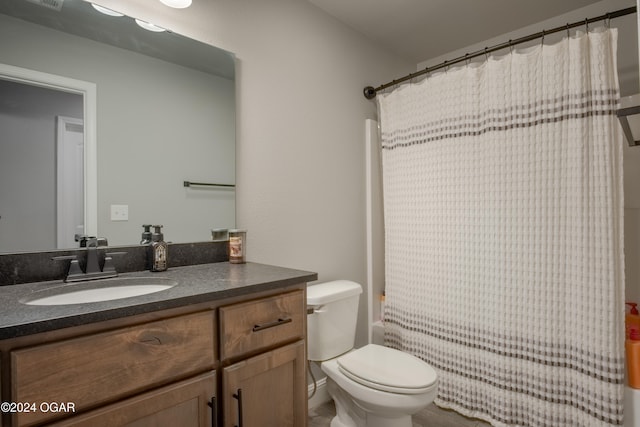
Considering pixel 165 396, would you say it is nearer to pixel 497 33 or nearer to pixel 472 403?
pixel 472 403

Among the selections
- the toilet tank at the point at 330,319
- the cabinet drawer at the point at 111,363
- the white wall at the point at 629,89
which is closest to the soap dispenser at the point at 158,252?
the cabinet drawer at the point at 111,363

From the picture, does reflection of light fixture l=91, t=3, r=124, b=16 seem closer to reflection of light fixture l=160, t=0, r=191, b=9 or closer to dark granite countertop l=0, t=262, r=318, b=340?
reflection of light fixture l=160, t=0, r=191, b=9

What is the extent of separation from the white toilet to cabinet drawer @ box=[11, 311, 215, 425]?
78 centimetres

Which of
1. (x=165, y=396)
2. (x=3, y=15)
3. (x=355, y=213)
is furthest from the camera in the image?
(x=355, y=213)

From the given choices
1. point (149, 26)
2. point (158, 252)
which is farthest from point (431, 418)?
point (149, 26)

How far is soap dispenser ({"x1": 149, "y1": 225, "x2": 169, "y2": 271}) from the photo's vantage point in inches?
53.7

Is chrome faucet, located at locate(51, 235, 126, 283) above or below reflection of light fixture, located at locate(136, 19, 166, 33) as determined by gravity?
below

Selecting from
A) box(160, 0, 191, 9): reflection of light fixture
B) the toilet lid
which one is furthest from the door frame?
the toilet lid

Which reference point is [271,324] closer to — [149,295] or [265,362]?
[265,362]

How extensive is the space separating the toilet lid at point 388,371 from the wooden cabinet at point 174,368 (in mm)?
351

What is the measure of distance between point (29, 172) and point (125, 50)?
0.61 meters

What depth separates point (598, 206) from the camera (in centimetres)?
147

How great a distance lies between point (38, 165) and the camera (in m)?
1.20

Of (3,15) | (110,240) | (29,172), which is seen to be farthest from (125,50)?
(110,240)
